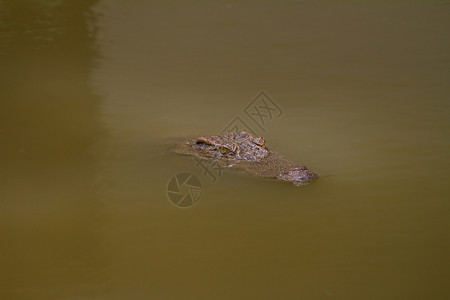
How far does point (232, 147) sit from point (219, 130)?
0.62m

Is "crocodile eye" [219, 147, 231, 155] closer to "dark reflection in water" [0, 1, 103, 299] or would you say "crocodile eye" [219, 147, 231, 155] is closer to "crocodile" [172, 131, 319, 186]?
"crocodile" [172, 131, 319, 186]

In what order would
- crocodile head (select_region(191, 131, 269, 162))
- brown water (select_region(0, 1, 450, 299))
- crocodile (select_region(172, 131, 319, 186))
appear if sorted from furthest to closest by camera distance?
crocodile head (select_region(191, 131, 269, 162))
crocodile (select_region(172, 131, 319, 186))
brown water (select_region(0, 1, 450, 299))

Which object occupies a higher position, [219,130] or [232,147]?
[219,130]

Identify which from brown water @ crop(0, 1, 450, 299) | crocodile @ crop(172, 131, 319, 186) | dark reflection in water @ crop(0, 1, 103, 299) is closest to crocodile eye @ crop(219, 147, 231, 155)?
crocodile @ crop(172, 131, 319, 186)

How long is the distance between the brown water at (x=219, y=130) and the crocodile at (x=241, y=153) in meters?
0.13

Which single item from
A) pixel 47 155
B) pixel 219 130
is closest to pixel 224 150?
pixel 219 130

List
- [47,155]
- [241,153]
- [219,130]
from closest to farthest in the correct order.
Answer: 1. [241,153]
2. [47,155]
3. [219,130]

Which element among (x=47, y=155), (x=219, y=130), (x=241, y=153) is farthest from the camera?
(x=219, y=130)

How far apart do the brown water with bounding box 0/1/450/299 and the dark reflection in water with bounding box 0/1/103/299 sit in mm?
15

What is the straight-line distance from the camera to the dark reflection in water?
8.80 ft

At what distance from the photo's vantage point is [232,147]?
3.86 metres

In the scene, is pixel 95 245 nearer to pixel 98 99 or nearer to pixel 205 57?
pixel 98 99

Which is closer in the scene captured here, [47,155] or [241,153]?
[241,153]

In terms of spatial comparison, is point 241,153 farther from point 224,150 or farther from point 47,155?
point 47,155
